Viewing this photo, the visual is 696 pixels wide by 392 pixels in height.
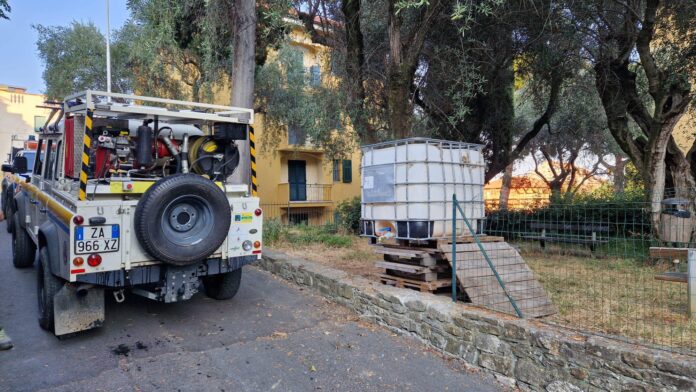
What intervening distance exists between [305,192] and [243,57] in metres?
14.0

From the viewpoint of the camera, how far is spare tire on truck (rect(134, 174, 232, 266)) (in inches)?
170

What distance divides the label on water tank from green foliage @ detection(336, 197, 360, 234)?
6755 mm

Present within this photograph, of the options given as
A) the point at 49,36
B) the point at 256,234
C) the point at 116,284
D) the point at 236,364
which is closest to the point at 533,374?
the point at 236,364

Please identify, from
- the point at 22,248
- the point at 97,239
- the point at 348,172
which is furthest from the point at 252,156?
the point at 348,172

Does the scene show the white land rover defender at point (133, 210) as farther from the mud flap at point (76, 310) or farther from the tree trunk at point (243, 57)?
the tree trunk at point (243, 57)

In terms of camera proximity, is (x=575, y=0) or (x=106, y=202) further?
(x=575, y=0)

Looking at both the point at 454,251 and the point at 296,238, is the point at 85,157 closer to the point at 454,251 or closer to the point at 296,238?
the point at 454,251

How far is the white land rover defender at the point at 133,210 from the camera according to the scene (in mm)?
4289

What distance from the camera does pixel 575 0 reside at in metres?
8.14

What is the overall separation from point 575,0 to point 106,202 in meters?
8.40

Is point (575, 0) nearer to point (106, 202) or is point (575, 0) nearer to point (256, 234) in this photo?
point (256, 234)

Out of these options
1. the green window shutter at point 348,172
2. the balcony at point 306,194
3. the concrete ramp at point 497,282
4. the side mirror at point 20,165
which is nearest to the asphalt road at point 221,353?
the concrete ramp at point 497,282

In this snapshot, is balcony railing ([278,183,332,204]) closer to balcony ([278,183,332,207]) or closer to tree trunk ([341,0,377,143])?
balcony ([278,183,332,207])

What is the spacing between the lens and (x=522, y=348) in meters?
3.91
